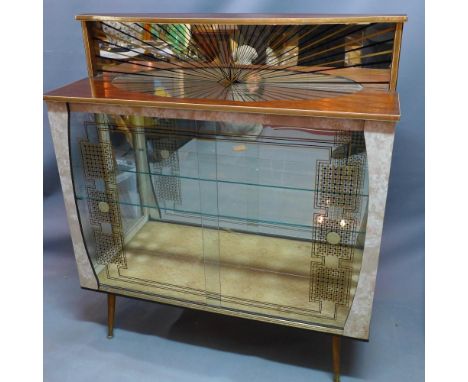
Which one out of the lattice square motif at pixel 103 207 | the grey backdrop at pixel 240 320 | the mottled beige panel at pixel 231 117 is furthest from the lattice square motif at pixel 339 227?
the lattice square motif at pixel 103 207

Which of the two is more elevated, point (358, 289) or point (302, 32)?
point (302, 32)

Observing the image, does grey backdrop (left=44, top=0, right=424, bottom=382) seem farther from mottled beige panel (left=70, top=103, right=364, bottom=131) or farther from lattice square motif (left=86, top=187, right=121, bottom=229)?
mottled beige panel (left=70, top=103, right=364, bottom=131)

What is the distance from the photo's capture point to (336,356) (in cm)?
149

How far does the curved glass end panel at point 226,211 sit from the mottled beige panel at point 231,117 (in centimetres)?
9

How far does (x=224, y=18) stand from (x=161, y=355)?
104cm

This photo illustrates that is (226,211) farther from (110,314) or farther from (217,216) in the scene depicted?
(110,314)

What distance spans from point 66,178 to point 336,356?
93 cm

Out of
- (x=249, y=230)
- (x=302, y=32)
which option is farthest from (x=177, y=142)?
(x=302, y=32)

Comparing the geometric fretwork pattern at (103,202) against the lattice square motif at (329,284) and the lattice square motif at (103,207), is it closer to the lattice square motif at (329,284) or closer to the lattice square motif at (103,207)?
the lattice square motif at (103,207)

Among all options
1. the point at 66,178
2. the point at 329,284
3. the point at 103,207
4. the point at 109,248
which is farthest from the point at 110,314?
the point at 329,284

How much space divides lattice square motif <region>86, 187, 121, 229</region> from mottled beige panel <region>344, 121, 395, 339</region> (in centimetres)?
76

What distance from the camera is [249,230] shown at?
1662mm

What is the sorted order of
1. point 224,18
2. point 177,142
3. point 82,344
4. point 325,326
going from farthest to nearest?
point 82,344 → point 177,142 → point 325,326 → point 224,18

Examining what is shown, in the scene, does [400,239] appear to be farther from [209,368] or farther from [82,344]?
[82,344]
